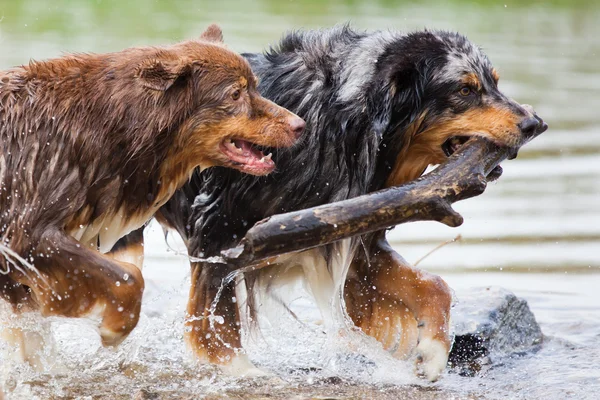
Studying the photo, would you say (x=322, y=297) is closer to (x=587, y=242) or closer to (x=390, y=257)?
(x=390, y=257)

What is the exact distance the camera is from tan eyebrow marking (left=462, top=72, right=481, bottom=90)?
257 inches

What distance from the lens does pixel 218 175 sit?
6.85 metres

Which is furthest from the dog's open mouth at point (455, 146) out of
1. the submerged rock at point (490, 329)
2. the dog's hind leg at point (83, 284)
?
the dog's hind leg at point (83, 284)

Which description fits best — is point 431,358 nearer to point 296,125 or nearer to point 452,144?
point 452,144

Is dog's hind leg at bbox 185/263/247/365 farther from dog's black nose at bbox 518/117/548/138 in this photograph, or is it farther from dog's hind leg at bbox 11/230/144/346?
dog's black nose at bbox 518/117/548/138

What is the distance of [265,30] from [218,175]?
12744 mm

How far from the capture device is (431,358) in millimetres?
6789

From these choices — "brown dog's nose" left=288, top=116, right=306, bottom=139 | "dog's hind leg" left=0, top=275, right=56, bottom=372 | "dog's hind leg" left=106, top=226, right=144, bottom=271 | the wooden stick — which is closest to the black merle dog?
"brown dog's nose" left=288, top=116, right=306, bottom=139

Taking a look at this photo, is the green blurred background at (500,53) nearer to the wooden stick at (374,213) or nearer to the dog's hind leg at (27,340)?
the wooden stick at (374,213)

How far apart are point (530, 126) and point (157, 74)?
7.09 ft

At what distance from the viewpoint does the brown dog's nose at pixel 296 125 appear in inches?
249

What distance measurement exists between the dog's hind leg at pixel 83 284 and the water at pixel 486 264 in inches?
14.5

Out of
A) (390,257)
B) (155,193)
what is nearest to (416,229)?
(390,257)

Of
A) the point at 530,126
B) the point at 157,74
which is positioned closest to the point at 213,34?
the point at 157,74
